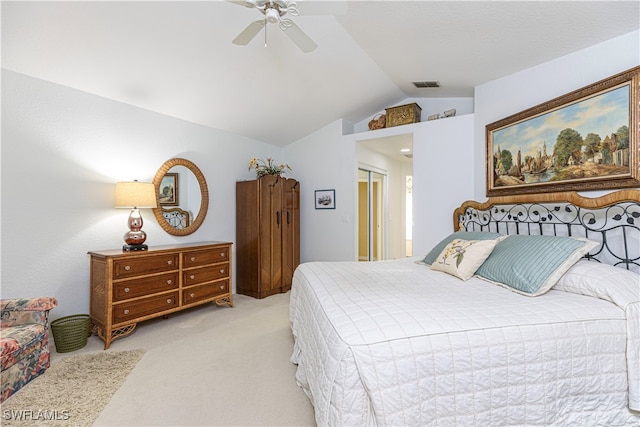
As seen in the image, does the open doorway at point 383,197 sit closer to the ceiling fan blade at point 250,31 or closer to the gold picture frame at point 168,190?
the gold picture frame at point 168,190

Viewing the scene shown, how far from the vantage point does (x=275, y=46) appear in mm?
2818

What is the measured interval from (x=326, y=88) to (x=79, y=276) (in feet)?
10.8

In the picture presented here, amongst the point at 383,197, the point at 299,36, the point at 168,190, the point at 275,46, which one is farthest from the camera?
the point at 383,197

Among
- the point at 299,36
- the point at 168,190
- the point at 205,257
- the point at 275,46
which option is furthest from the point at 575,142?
the point at 168,190

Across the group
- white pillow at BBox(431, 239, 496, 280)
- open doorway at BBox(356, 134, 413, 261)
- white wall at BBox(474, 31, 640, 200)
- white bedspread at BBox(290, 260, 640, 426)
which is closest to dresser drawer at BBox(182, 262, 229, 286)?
white bedspread at BBox(290, 260, 640, 426)

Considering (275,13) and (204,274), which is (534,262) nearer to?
(275,13)

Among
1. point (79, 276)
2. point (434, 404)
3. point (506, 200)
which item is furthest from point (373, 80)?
point (79, 276)

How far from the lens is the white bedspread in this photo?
3.85 feet

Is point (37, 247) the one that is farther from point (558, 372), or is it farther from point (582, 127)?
point (582, 127)

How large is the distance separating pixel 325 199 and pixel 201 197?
6.13 feet

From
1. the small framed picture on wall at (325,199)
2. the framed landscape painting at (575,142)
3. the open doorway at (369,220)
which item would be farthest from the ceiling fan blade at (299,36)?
the open doorway at (369,220)

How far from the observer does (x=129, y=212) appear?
3.25 meters

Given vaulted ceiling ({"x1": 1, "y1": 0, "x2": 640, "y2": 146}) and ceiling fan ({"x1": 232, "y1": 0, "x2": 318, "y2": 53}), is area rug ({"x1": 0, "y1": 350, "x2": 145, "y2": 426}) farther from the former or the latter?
ceiling fan ({"x1": 232, "y1": 0, "x2": 318, "y2": 53})

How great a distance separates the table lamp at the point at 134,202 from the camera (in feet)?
9.61
